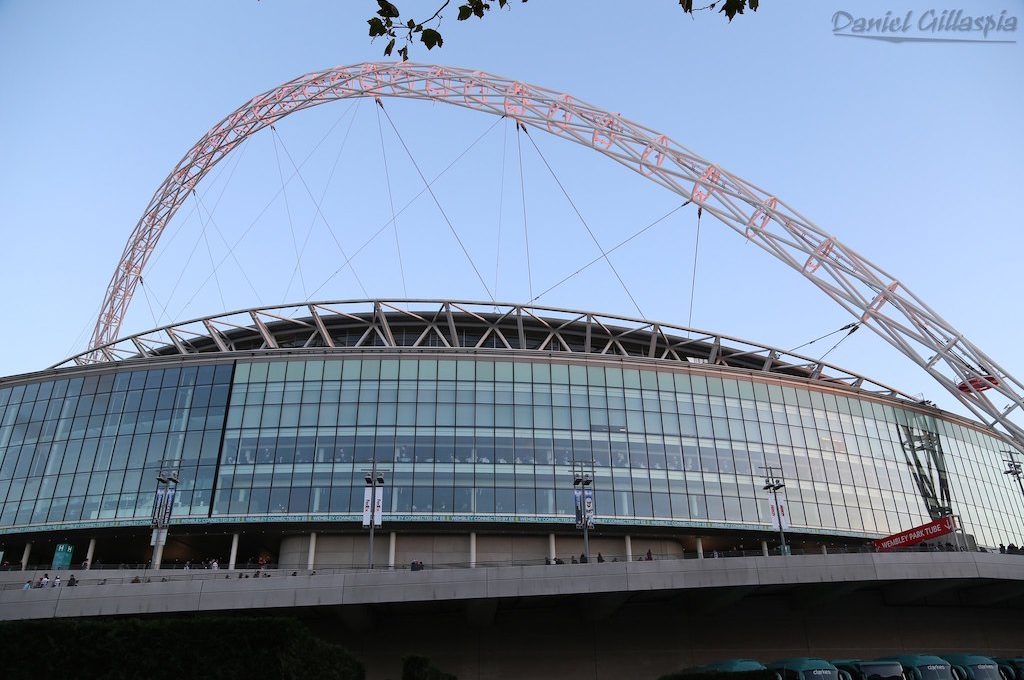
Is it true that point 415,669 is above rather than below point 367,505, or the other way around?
below

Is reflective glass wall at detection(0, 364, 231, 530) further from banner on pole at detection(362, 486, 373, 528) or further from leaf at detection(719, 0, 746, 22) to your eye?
leaf at detection(719, 0, 746, 22)

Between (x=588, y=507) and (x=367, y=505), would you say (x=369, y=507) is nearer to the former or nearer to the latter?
(x=367, y=505)

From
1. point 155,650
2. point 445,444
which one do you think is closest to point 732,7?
point 155,650

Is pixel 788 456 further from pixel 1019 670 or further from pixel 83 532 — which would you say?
pixel 83 532

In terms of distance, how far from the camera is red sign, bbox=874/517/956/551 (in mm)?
46281

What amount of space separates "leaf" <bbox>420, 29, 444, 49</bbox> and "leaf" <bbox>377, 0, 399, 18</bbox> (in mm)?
535

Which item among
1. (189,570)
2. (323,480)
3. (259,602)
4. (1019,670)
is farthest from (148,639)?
(323,480)

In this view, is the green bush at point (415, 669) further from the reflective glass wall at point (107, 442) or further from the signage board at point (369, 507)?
the reflective glass wall at point (107, 442)

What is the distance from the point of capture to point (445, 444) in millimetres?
57531

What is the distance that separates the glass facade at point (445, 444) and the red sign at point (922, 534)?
10464mm

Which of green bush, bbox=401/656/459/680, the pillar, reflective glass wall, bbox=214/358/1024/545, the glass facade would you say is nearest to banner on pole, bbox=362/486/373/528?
the glass facade

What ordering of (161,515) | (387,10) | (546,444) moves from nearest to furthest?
1. (387,10)
2. (161,515)
3. (546,444)

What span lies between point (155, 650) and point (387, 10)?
1505 cm

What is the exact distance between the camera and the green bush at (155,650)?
18.4m
